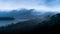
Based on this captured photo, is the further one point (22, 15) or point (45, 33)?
point (22, 15)

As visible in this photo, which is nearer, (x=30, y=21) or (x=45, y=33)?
(x=45, y=33)

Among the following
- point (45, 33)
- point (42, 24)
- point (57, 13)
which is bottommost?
point (45, 33)

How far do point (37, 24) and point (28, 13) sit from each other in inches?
14.2

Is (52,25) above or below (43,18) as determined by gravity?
below

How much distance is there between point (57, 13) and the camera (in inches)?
121

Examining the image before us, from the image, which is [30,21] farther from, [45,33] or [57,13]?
[57,13]

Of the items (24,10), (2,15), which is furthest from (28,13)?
(2,15)

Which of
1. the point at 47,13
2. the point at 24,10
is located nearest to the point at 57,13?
the point at 47,13

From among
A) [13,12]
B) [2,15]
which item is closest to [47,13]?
[13,12]

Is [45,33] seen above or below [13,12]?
below

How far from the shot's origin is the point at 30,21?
2965 mm

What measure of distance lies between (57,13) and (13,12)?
1047 mm

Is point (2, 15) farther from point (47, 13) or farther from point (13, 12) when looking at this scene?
point (47, 13)

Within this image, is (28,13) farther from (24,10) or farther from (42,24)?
(42,24)
